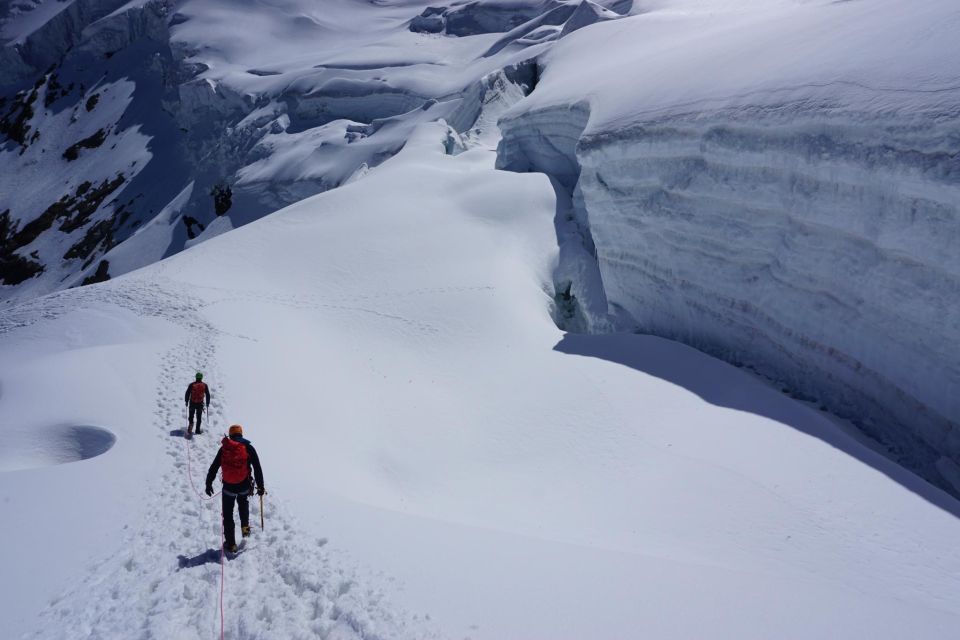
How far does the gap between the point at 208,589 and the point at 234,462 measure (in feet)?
4.14

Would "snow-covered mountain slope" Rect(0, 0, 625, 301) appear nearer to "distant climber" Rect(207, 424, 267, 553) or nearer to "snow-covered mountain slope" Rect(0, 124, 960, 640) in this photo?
"snow-covered mountain slope" Rect(0, 124, 960, 640)

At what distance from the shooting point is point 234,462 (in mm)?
6422

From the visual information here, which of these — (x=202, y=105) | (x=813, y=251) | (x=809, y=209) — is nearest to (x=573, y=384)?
(x=813, y=251)

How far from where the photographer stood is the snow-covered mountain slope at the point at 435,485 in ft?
17.1

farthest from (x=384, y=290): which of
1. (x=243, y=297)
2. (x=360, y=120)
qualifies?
(x=360, y=120)

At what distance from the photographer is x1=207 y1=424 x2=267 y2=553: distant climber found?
6316 millimetres

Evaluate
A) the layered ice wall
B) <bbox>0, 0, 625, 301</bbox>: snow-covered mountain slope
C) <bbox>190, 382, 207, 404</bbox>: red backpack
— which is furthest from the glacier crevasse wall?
<bbox>0, 0, 625, 301</bbox>: snow-covered mountain slope

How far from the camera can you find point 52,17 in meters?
60.6

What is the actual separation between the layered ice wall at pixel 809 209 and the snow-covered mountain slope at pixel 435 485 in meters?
0.92

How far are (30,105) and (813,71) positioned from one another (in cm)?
7007

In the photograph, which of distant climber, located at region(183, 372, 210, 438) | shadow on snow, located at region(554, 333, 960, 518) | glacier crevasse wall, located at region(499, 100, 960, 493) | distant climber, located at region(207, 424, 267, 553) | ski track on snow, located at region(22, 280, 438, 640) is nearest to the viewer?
ski track on snow, located at region(22, 280, 438, 640)

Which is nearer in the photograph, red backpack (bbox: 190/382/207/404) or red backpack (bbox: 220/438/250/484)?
red backpack (bbox: 220/438/250/484)

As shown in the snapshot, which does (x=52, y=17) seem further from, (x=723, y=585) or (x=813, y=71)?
(x=723, y=585)

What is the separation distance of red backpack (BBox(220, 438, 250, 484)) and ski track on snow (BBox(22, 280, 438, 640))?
2.46ft
